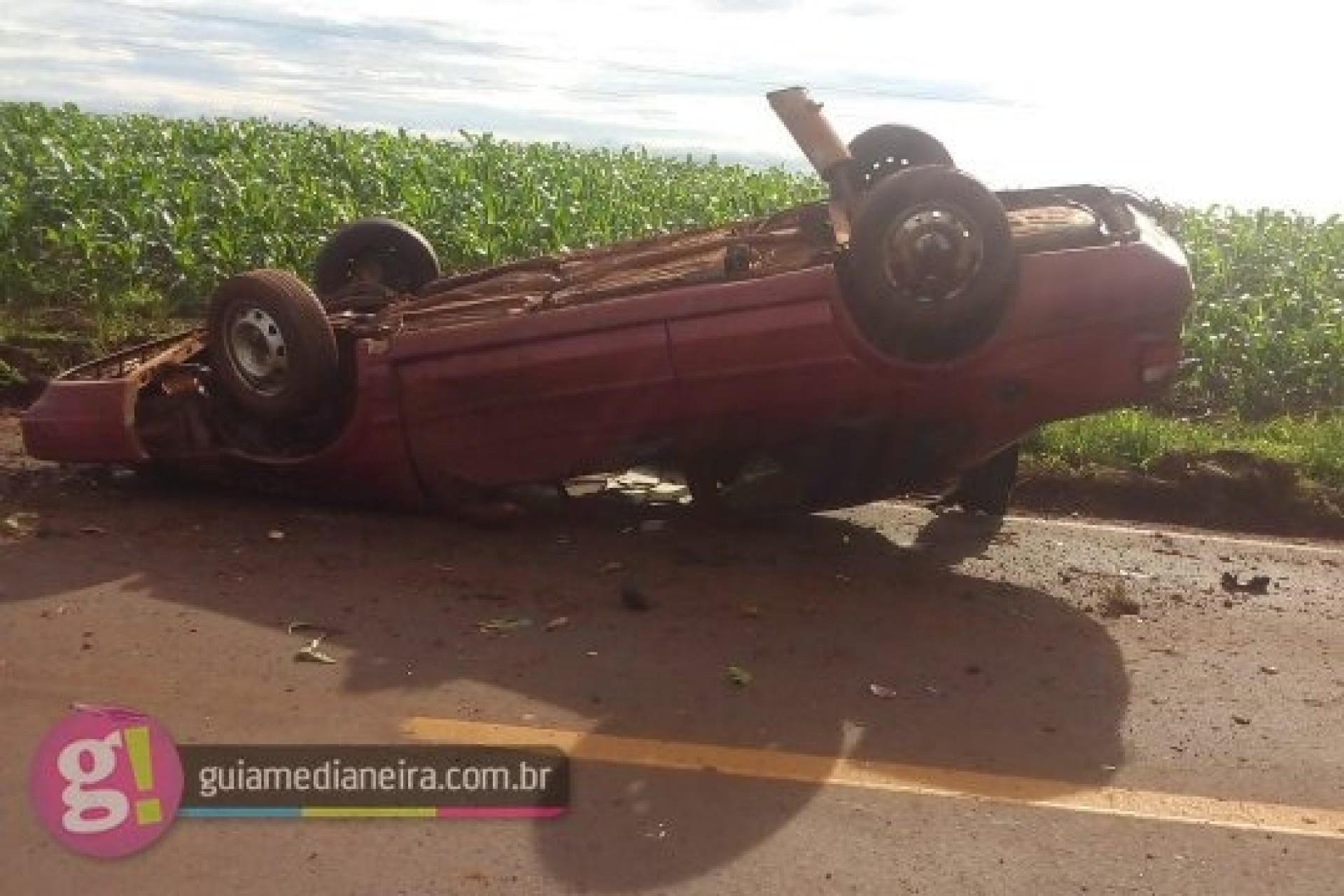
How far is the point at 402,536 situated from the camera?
20.4 ft

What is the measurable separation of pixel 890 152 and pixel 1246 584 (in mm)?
2495

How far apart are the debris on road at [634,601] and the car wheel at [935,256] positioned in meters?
1.34

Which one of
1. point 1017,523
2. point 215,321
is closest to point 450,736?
point 215,321

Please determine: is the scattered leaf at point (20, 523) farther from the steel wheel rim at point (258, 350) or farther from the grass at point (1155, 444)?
the grass at point (1155, 444)

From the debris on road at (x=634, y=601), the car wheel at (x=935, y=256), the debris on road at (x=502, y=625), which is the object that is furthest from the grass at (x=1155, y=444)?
the debris on road at (x=502, y=625)

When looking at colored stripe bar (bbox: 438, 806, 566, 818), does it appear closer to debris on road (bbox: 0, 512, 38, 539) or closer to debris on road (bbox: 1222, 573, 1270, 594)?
debris on road (bbox: 0, 512, 38, 539)

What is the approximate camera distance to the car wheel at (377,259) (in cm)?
780

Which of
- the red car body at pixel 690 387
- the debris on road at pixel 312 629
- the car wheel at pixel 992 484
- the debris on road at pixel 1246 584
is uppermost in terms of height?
the red car body at pixel 690 387

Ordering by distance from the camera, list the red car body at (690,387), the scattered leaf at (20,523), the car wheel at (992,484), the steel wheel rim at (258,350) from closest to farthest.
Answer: the red car body at (690,387) < the scattered leaf at (20,523) < the steel wheel rim at (258,350) < the car wheel at (992,484)

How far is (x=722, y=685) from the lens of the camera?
4.68m

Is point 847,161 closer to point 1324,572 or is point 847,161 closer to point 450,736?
point 1324,572

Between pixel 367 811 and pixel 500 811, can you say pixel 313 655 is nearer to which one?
pixel 367 811

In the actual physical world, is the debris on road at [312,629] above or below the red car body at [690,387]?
below

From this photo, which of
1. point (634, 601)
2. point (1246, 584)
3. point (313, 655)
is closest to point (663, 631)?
point (634, 601)
